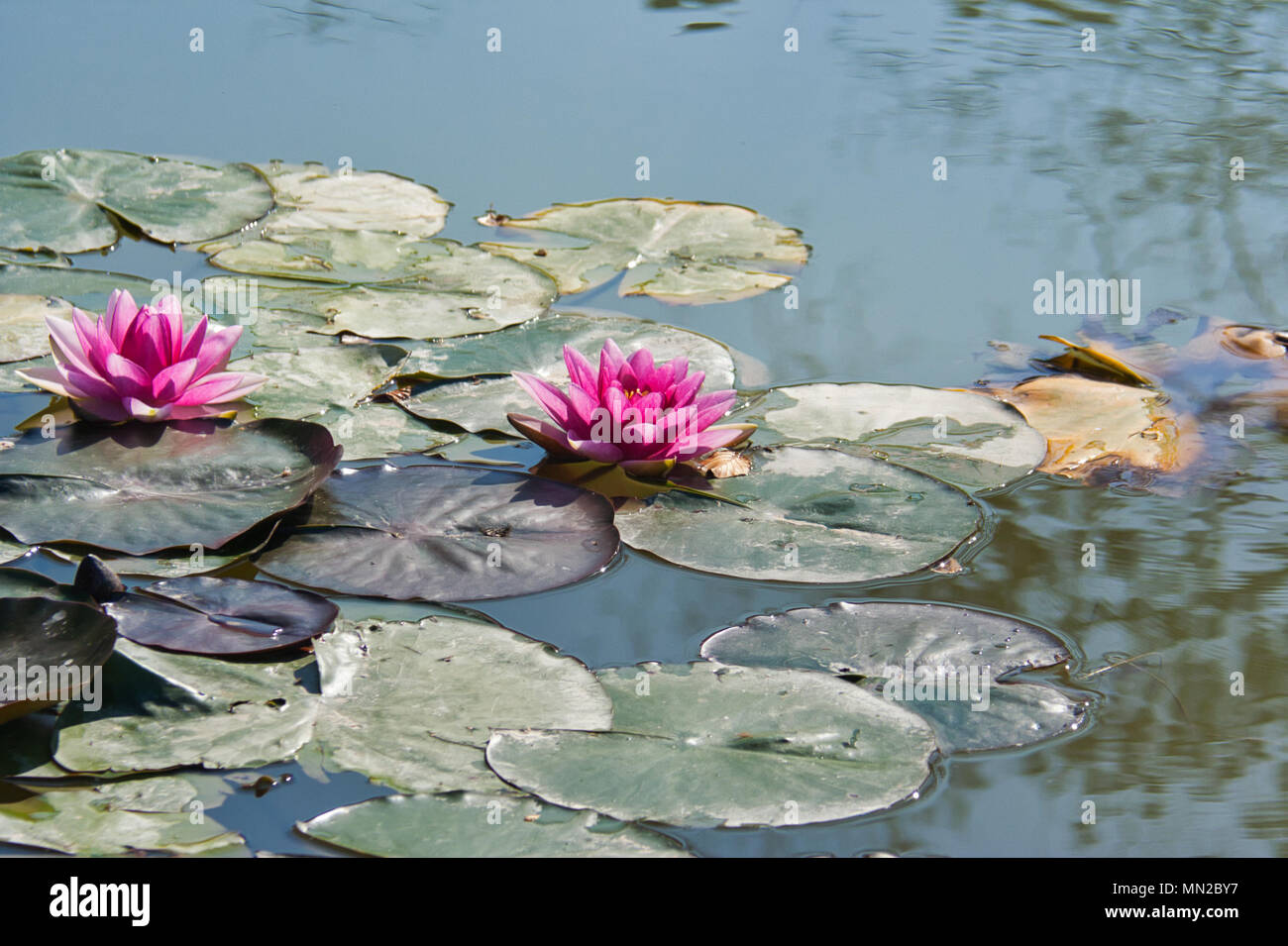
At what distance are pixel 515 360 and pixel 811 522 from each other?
866 mm

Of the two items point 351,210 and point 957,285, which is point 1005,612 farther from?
point 351,210

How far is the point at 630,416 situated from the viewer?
213 cm

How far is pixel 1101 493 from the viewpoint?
223 cm

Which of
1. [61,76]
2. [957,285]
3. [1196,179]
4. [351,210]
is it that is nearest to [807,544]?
[957,285]

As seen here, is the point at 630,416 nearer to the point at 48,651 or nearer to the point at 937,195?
the point at 48,651

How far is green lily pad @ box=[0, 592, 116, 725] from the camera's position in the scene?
1.42 m

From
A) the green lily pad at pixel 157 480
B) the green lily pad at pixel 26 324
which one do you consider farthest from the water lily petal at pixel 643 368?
the green lily pad at pixel 26 324

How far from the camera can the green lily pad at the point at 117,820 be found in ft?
4.22

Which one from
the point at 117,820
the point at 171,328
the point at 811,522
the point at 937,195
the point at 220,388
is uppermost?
the point at 937,195

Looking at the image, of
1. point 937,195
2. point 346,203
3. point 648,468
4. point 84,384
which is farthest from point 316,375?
point 937,195

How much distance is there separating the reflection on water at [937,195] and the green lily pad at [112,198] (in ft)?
0.39

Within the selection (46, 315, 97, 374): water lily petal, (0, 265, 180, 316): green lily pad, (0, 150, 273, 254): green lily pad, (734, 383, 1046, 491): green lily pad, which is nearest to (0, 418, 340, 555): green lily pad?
(46, 315, 97, 374): water lily petal

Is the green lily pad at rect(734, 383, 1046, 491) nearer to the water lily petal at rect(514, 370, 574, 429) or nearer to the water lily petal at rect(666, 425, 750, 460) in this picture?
the water lily petal at rect(666, 425, 750, 460)

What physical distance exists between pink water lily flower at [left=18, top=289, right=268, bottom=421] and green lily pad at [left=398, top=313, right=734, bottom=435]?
0.38m
